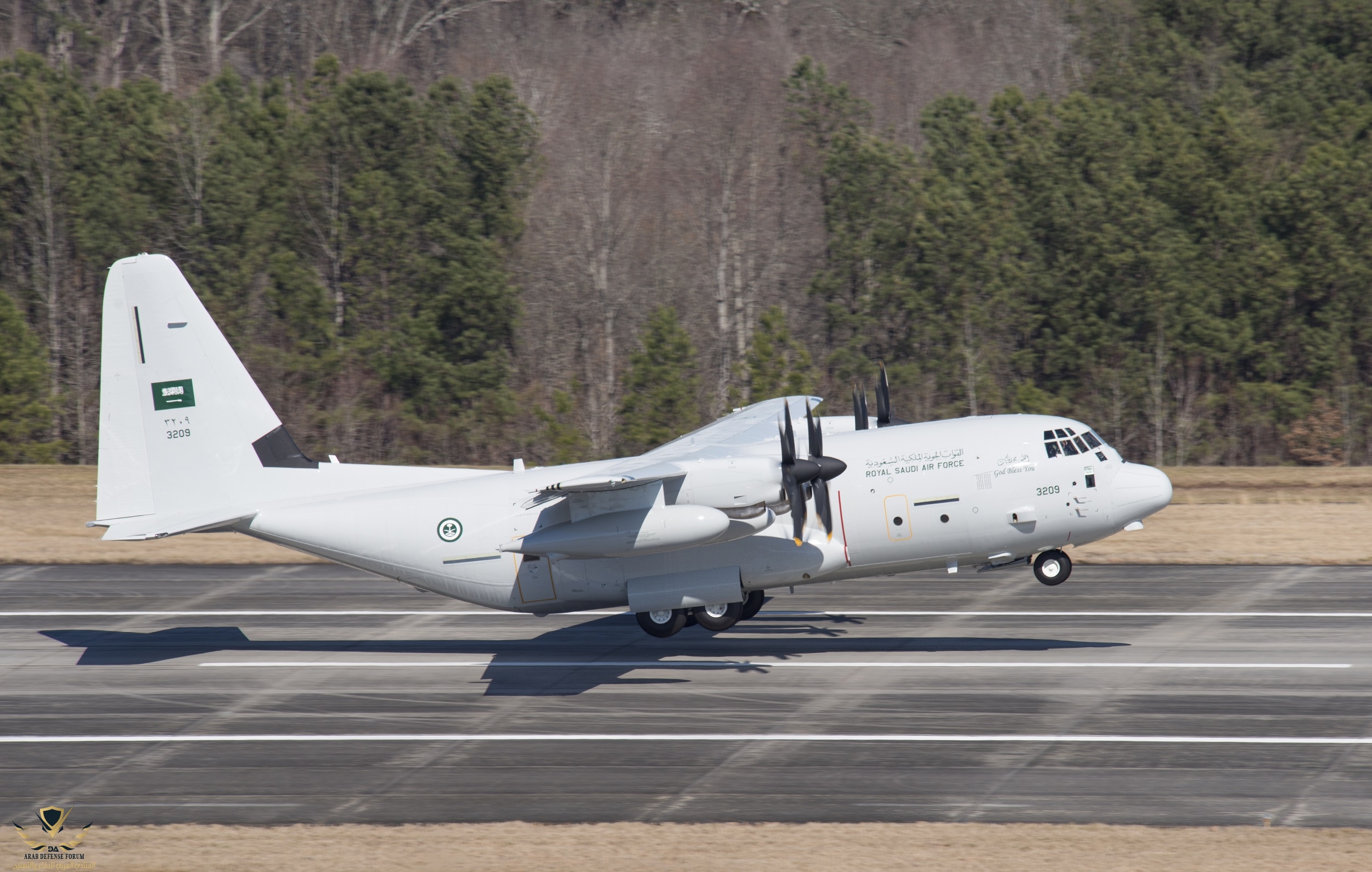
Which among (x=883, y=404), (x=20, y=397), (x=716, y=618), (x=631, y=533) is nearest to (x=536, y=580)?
(x=631, y=533)

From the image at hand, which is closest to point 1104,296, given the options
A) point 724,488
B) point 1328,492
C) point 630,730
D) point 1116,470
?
point 1328,492

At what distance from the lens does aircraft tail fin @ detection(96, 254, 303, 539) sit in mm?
23172

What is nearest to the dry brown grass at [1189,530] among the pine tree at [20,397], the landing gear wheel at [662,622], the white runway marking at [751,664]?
the pine tree at [20,397]

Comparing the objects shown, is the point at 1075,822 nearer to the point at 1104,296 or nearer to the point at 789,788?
the point at 789,788

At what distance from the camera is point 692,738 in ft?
62.4

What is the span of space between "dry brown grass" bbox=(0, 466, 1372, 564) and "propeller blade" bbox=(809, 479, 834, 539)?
11688 millimetres

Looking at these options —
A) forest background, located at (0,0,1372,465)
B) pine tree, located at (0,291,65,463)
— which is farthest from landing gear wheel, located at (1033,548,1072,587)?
pine tree, located at (0,291,65,463)

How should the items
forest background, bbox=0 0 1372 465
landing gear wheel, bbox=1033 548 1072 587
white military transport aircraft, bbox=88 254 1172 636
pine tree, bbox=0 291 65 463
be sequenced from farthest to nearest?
forest background, bbox=0 0 1372 465 < pine tree, bbox=0 291 65 463 < landing gear wheel, bbox=1033 548 1072 587 < white military transport aircraft, bbox=88 254 1172 636

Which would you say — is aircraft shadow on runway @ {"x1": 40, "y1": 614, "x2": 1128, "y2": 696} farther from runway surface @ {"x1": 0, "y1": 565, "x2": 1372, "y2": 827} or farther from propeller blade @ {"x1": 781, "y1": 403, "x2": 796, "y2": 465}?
propeller blade @ {"x1": 781, "y1": 403, "x2": 796, "y2": 465}

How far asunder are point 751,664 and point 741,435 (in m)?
5.29

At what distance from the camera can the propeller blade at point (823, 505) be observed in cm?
2220

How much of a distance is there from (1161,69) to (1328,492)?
31576 mm

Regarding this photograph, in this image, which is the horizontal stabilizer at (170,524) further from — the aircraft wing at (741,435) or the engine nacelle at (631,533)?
the aircraft wing at (741,435)

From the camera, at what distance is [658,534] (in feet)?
70.3
